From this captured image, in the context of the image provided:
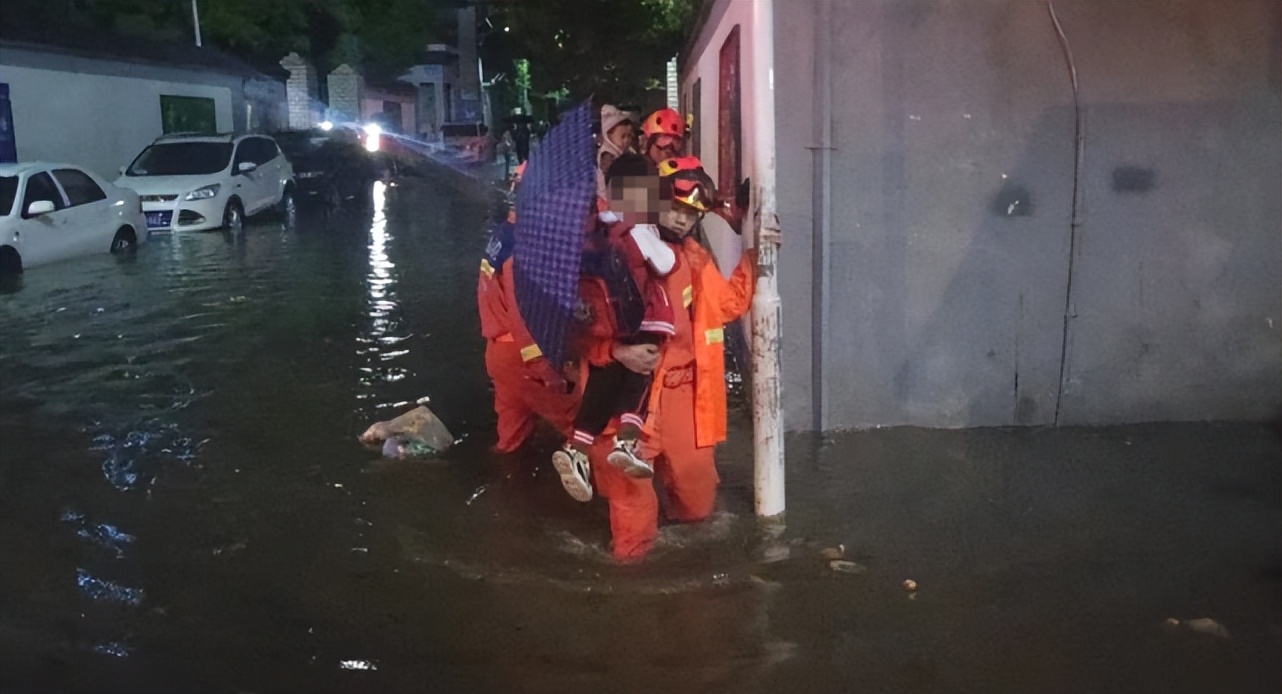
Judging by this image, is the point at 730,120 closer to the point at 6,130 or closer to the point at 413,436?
the point at 413,436

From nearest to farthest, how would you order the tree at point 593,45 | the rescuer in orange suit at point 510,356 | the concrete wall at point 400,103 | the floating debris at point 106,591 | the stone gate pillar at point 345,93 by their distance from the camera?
the floating debris at point 106,591 → the rescuer in orange suit at point 510,356 → the tree at point 593,45 → the stone gate pillar at point 345,93 → the concrete wall at point 400,103

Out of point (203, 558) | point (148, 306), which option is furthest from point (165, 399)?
point (148, 306)

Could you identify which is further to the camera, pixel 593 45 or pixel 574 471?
pixel 593 45

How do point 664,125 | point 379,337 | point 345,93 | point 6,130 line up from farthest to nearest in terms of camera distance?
point 345,93
point 6,130
point 379,337
point 664,125

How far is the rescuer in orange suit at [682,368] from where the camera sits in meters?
4.66

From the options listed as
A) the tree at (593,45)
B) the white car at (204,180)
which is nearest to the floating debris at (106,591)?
the white car at (204,180)

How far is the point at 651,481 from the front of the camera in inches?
193

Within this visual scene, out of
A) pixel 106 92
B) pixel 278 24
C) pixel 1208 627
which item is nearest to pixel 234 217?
pixel 106 92

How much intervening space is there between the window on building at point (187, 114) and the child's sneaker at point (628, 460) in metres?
23.8

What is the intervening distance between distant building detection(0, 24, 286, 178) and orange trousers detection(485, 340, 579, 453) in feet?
54.7

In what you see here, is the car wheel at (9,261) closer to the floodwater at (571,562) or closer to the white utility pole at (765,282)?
the floodwater at (571,562)

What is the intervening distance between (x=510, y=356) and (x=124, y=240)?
10704 mm

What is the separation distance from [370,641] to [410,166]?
27.9 m

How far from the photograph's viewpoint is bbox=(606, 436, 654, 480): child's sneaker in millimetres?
4496
